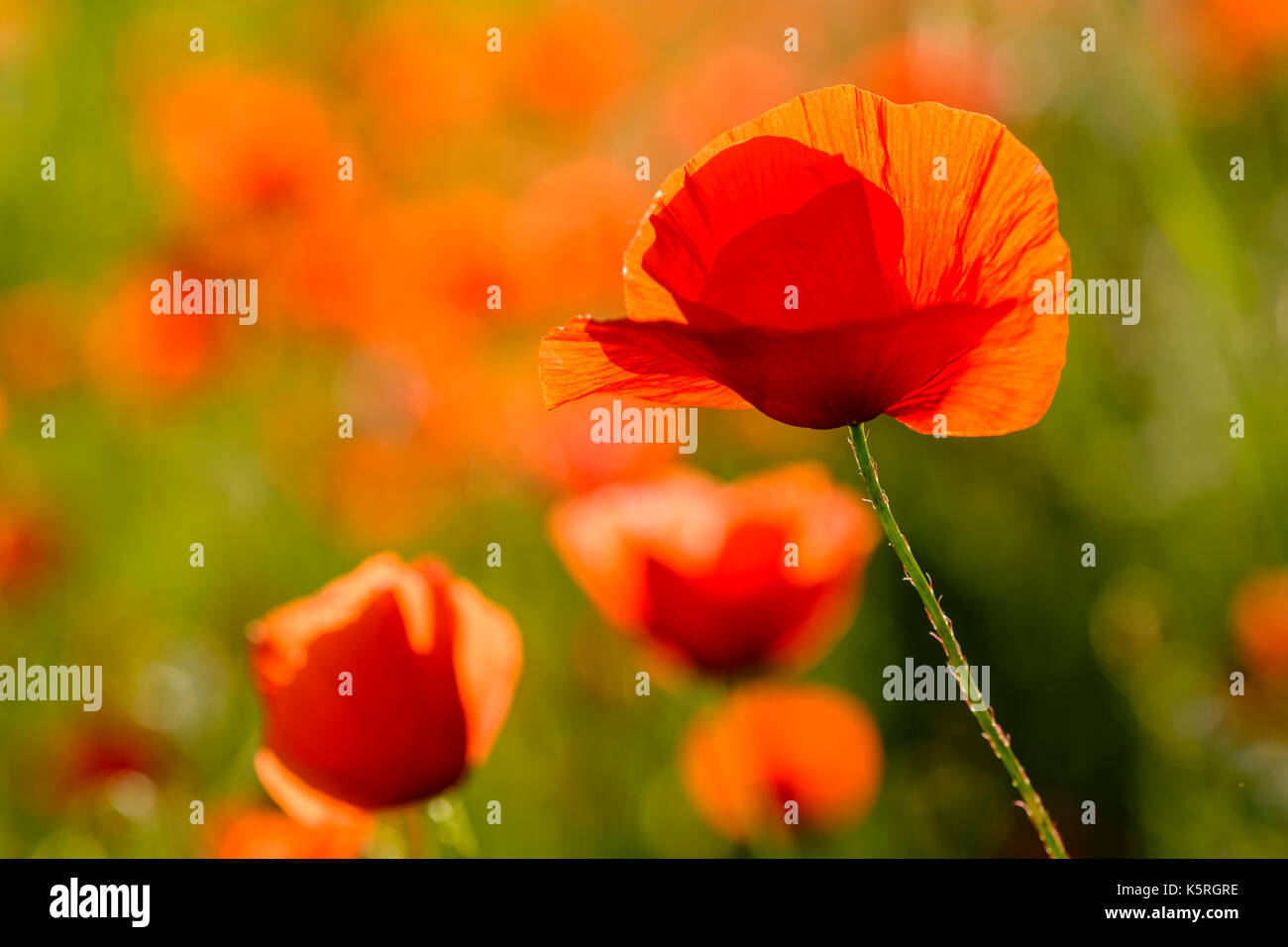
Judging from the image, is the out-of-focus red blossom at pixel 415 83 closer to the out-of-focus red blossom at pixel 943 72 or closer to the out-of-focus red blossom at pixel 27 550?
the out-of-focus red blossom at pixel 943 72

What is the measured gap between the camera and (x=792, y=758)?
1713mm

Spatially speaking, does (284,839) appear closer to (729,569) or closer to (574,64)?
(729,569)

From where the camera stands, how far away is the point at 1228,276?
6.73ft

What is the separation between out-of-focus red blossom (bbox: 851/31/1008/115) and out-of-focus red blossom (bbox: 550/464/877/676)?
1.45 m

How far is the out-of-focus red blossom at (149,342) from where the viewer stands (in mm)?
2873

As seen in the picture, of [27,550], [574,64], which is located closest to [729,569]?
[27,550]

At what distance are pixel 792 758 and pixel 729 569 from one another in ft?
1.66

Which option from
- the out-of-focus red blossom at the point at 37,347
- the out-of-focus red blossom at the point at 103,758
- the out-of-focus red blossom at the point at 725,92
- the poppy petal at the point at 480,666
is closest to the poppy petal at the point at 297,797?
the poppy petal at the point at 480,666

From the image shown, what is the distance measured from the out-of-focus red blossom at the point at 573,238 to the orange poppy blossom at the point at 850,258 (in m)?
1.93

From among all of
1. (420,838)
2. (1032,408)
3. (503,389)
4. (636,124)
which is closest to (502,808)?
(503,389)

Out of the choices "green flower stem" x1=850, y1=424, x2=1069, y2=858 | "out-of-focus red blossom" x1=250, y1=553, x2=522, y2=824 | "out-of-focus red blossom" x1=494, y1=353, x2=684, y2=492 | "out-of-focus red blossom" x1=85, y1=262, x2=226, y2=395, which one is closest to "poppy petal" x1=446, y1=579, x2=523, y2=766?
"out-of-focus red blossom" x1=250, y1=553, x2=522, y2=824

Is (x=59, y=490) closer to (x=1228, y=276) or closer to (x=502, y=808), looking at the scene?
(x=502, y=808)

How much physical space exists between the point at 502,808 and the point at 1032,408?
1688 mm

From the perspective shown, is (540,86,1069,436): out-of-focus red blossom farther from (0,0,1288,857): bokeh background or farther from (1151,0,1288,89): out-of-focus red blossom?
(1151,0,1288,89): out-of-focus red blossom
